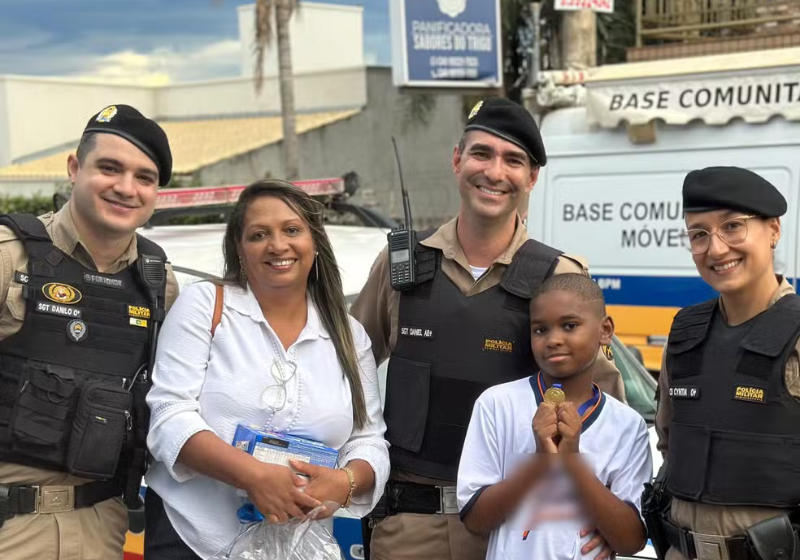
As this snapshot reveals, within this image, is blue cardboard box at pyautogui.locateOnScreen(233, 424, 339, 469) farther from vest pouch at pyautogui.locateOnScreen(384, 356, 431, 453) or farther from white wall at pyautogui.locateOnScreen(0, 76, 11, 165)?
white wall at pyautogui.locateOnScreen(0, 76, 11, 165)

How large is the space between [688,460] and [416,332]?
0.82m

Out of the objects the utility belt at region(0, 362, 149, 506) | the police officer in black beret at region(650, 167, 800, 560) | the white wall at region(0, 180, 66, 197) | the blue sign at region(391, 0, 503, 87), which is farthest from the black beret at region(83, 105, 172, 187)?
the white wall at region(0, 180, 66, 197)

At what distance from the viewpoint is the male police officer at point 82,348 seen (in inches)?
104

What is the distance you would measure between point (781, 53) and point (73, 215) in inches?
221

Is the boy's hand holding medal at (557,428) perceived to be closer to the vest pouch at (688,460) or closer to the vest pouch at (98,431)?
the vest pouch at (688,460)

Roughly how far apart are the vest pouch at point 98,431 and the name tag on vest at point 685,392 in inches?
57.5

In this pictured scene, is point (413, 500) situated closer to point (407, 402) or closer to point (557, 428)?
point (407, 402)

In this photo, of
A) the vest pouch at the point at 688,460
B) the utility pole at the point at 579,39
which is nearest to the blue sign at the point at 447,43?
the utility pole at the point at 579,39

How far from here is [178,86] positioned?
28703 millimetres

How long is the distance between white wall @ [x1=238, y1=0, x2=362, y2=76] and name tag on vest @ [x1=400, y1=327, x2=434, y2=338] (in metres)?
26.6

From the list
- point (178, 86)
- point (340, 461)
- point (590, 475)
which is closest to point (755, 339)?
point (590, 475)

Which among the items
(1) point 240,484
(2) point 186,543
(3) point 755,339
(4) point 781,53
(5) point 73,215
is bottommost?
(2) point 186,543

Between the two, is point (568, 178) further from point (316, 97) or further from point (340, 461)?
point (316, 97)

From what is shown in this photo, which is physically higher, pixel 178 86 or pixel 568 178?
pixel 178 86
